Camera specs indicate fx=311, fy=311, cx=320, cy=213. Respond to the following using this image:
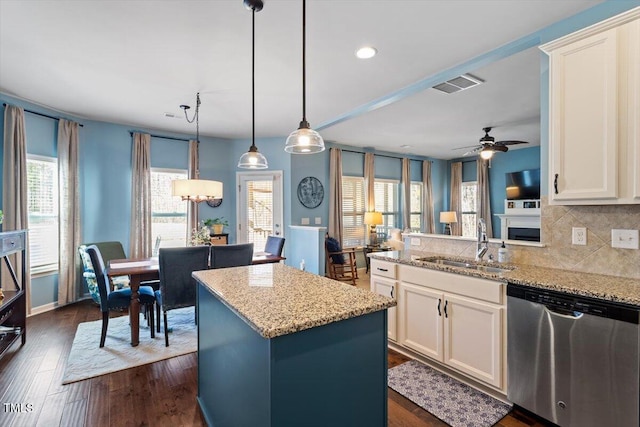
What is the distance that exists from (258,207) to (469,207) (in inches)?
223

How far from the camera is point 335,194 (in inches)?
254

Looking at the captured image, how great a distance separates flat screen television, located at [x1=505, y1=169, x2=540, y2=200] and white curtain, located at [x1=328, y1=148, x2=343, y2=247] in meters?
3.83

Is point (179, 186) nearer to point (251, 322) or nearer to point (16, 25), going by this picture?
point (16, 25)

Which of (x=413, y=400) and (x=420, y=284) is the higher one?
(x=420, y=284)

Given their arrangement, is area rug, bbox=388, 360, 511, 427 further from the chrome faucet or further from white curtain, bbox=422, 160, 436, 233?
white curtain, bbox=422, 160, 436, 233

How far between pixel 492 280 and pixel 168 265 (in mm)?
2824

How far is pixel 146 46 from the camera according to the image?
2.65 m

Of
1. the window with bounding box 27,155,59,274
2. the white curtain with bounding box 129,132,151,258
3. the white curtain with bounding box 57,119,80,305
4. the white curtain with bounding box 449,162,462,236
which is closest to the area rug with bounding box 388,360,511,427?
the white curtain with bounding box 129,132,151,258

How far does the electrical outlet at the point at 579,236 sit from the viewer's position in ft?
6.96

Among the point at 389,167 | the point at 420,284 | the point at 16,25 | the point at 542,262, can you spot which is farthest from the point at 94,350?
the point at 389,167

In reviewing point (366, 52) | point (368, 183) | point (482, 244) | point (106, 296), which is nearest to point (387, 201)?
point (368, 183)

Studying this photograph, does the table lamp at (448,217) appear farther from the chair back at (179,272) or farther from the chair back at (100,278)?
the chair back at (100,278)

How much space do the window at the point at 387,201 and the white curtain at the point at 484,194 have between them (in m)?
2.12

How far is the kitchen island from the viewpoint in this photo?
1.13 m
